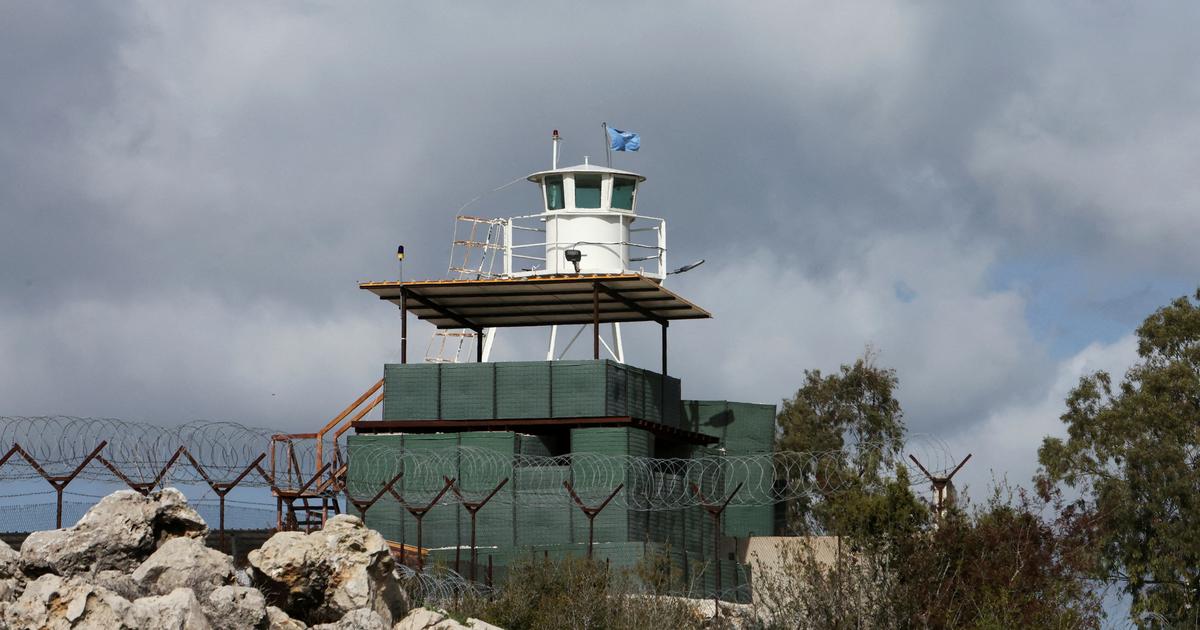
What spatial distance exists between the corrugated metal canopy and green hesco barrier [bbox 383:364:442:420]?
6.61ft

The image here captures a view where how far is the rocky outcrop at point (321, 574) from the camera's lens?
2617 cm

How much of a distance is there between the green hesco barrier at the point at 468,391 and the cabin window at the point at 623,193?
7.90 m

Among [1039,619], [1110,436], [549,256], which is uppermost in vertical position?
[549,256]

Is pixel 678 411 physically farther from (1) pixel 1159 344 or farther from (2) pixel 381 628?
(2) pixel 381 628

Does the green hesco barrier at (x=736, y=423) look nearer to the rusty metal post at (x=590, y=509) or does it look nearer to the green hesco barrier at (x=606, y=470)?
the green hesco barrier at (x=606, y=470)

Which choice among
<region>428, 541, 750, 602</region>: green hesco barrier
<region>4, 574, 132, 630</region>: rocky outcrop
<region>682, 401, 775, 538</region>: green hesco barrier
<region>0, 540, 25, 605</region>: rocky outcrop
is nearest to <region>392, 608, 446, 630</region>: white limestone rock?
<region>0, 540, 25, 605</region>: rocky outcrop

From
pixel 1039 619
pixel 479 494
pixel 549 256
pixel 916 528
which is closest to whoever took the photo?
pixel 1039 619

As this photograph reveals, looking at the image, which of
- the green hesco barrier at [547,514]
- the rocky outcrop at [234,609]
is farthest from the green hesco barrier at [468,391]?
the rocky outcrop at [234,609]

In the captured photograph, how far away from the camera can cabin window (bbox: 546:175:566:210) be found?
2140 inches

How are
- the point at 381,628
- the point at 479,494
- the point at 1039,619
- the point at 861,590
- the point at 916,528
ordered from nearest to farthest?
the point at 381,628 < the point at 861,590 < the point at 1039,619 < the point at 916,528 < the point at 479,494

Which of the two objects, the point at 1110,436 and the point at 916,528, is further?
the point at 1110,436

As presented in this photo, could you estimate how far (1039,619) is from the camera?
34.3 metres

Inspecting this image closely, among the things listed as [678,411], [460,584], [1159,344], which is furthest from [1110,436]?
[460,584]

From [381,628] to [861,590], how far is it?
10.0 metres
